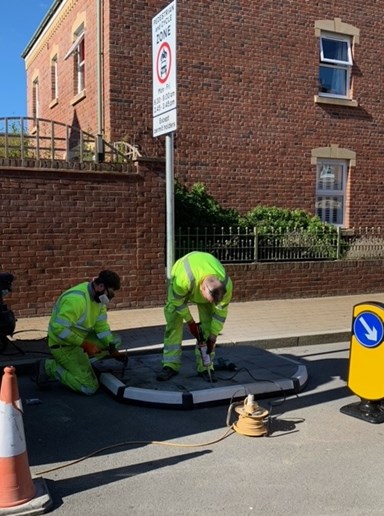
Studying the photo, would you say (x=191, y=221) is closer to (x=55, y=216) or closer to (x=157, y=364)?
(x=55, y=216)

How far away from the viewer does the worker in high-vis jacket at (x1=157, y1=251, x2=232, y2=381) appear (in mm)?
5647

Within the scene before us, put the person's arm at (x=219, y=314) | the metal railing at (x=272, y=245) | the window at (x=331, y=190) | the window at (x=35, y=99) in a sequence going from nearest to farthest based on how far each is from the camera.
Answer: the person's arm at (x=219, y=314) → the metal railing at (x=272, y=245) → the window at (x=331, y=190) → the window at (x=35, y=99)

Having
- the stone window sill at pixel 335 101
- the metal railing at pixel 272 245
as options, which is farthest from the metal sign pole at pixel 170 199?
the stone window sill at pixel 335 101

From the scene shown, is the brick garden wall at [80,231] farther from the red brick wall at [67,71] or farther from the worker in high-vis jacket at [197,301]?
the worker in high-vis jacket at [197,301]

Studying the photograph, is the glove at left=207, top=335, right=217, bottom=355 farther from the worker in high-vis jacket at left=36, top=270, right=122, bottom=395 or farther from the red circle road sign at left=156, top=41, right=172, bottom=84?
the red circle road sign at left=156, top=41, right=172, bottom=84

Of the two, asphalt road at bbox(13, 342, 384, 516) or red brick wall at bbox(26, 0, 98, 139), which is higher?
red brick wall at bbox(26, 0, 98, 139)

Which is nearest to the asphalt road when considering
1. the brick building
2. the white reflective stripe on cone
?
the white reflective stripe on cone

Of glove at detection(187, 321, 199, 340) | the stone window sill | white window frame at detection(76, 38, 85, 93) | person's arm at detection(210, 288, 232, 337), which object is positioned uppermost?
white window frame at detection(76, 38, 85, 93)

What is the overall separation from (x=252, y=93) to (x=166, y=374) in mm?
8971

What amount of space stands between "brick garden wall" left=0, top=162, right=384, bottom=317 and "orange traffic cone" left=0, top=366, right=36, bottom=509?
18.7 feet

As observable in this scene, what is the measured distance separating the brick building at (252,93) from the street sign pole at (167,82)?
5577 millimetres

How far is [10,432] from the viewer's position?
3557 millimetres

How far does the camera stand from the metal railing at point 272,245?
10867mm

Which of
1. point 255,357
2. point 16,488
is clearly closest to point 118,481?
point 16,488
